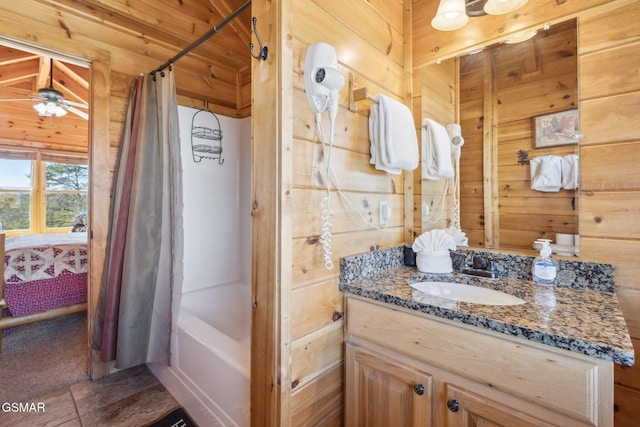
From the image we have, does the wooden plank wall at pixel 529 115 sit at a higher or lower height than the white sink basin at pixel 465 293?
higher

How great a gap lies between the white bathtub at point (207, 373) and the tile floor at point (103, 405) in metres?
Answer: 0.09

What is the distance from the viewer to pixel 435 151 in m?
1.46

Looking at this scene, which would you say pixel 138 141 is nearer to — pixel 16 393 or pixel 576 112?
pixel 16 393

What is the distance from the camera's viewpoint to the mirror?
44.1 inches

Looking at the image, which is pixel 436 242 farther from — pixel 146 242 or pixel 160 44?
pixel 160 44

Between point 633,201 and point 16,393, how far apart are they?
316cm

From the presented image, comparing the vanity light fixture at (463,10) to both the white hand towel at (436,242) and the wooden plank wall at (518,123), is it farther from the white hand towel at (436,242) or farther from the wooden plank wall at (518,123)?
the white hand towel at (436,242)

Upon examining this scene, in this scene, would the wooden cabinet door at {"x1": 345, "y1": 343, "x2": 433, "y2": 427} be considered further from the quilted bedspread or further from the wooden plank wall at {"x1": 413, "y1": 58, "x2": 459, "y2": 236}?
the quilted bedspread

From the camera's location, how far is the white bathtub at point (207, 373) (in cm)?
126

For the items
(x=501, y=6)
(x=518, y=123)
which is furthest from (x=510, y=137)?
(x=501, y=6)

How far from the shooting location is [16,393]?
1709mm

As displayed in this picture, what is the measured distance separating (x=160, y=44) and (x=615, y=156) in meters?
2.74

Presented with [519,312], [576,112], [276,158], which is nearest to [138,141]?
[276,158]

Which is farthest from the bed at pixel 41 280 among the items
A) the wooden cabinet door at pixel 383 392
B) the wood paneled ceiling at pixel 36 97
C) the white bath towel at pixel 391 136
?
the white bath towel at pixel 391 136
